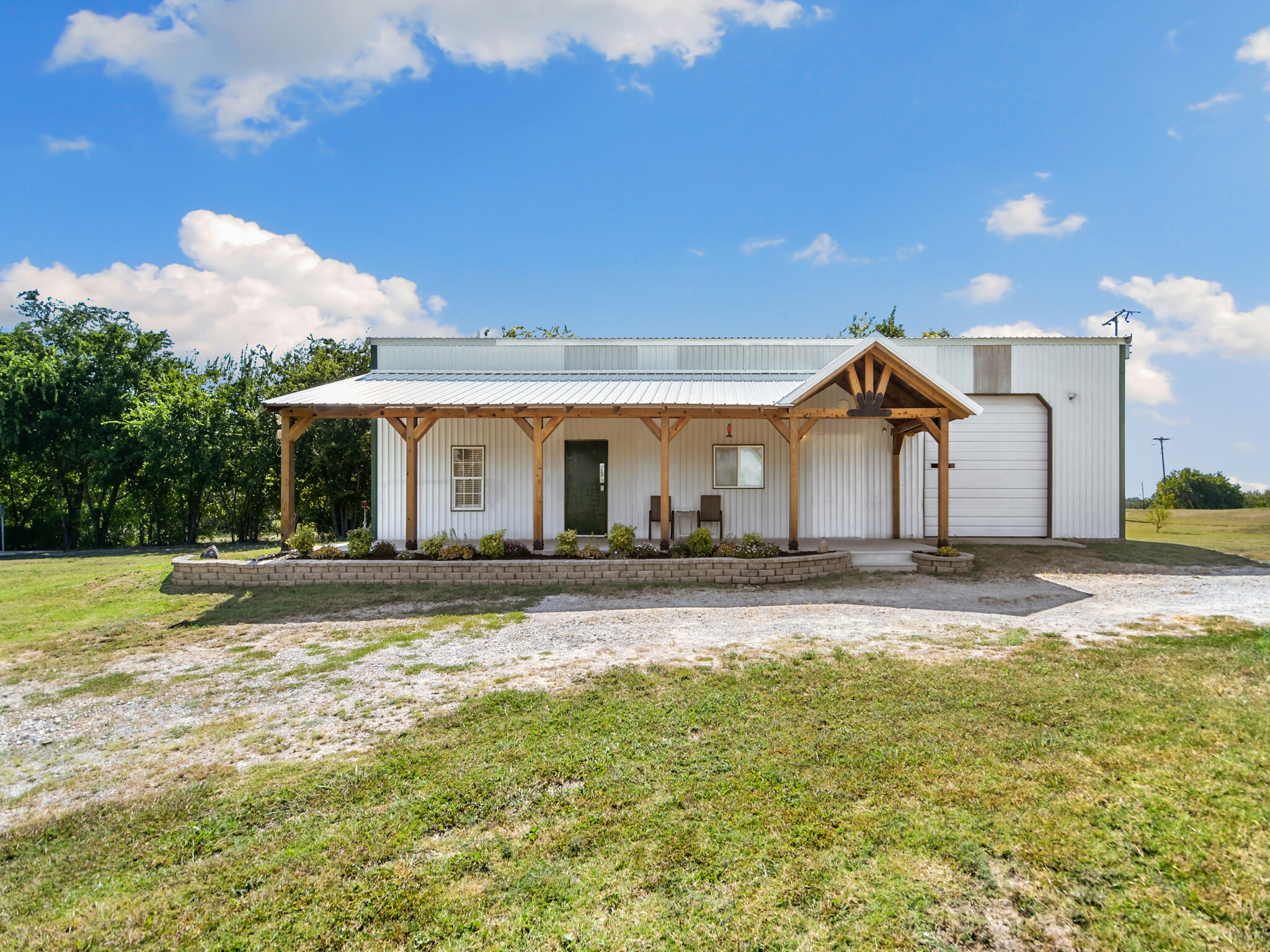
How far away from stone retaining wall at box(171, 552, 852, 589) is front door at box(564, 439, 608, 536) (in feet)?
10.1

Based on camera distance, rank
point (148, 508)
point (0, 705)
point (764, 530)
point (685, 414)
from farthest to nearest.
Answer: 1. point (148, 508)
2. point (764, 530)
3. point (685, 414)
4. point (0, 705)

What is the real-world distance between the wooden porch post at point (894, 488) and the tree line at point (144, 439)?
A: 1364 centimetres

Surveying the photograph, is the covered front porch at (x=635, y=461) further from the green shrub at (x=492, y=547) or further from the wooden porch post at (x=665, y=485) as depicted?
the green shrub at (x=492, y=547)

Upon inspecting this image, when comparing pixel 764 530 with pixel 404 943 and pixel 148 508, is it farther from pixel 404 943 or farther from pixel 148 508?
pixel 148 508

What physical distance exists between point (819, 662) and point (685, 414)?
231 inches

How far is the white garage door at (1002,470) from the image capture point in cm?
1290

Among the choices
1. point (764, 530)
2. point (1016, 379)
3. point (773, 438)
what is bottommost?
point (764, 530)

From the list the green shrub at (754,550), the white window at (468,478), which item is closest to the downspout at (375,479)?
the white window at (468,478)

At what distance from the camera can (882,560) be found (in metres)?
10.1

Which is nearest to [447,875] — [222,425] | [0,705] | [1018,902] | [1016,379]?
[1018,902]

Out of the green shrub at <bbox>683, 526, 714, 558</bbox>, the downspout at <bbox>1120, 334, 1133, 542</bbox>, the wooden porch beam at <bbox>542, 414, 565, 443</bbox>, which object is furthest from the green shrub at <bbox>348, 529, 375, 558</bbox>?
the downspout at <bbox>1120, 334, 1133, 542</bbox>

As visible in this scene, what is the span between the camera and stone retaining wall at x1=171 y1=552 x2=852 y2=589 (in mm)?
9312

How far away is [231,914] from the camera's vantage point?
2.28 m

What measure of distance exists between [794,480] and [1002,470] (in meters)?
5.91
